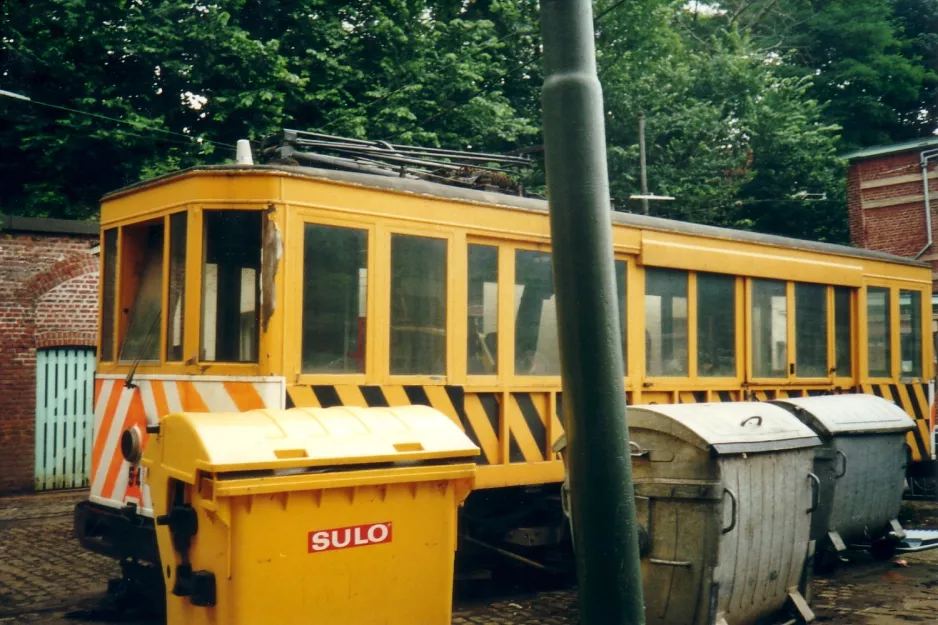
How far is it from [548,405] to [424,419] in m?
2.61

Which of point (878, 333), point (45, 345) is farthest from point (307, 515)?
point (45, 345)

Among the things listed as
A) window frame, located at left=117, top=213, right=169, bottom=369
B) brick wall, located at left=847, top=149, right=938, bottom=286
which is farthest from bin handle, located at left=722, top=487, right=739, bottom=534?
brick wall, located at left=847, top=149, right=938, bottom=286

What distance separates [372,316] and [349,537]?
233cm

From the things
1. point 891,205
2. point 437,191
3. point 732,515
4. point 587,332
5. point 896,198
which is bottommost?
point 732,515

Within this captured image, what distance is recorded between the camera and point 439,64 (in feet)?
60.2

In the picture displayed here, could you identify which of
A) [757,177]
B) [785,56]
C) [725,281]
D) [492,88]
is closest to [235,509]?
[725,281]

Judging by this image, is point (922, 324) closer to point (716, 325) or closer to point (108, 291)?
point (716, 325)

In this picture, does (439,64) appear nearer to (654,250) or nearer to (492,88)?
(492,88)

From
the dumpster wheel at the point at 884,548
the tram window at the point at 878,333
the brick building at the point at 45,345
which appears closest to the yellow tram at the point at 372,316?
the dumpster wheel at the point at 884,548

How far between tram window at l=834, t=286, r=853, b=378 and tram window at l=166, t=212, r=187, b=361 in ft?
22.5

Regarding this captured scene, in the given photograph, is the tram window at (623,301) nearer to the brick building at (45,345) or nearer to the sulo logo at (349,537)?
the sulo logo at (349,537)

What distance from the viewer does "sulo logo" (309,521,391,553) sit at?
182 inches

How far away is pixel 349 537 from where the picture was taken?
4750mm

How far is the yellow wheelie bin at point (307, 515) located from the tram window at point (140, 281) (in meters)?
2.21
